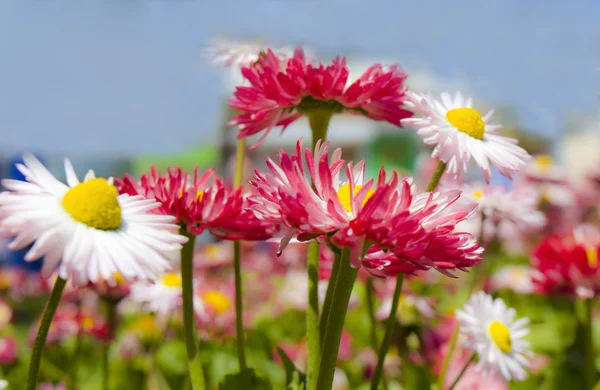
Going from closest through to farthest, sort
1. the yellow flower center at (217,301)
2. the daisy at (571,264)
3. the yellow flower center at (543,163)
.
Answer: the daisy at (571,264) → the yellow flower center at (217,301) → the yellow flower center at (543,163)

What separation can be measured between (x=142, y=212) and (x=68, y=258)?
60 mm

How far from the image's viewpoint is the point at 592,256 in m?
0.71

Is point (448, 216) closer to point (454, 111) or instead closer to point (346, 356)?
point (454, 111)

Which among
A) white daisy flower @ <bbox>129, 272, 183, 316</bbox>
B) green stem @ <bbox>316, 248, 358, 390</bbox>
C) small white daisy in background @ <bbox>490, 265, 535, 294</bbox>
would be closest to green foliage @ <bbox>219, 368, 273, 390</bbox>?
green stem @ <bbox>316, 248, 358, 390</bbox>

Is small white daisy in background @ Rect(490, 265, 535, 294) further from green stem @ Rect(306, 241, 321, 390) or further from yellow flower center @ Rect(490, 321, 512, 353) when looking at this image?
green stem @ Rect(306, 241, 321, 390)

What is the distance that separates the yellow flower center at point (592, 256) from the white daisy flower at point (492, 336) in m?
0.23

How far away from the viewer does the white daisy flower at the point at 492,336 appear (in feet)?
1.55

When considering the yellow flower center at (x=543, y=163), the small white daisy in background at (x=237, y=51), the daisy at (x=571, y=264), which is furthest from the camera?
the yellow flower center at (x=543, y=163)

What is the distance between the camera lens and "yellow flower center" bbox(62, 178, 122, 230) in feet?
0.91

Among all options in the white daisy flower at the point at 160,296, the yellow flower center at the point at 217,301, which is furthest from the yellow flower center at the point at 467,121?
the yellow flower center at the point at 217,301

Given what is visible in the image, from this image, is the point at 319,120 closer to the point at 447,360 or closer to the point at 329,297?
the point at 329,297

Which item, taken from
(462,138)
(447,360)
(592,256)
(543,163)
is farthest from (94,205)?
(543,163)

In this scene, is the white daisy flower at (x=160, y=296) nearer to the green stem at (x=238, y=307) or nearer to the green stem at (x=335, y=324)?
the green stem at (x=238, y=307)

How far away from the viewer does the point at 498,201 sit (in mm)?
655
